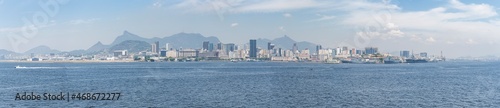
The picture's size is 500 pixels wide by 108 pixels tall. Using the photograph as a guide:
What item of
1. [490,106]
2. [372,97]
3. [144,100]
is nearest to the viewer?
[490,106]

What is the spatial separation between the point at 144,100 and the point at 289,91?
46.0 feet

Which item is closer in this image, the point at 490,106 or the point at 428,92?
the point at 490,106

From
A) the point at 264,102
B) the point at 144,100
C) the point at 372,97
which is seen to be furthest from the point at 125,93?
the point at 372,97

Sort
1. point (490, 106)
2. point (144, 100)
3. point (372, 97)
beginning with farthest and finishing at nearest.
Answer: point (372, 97) < point (144, 100) < point (490, 106)

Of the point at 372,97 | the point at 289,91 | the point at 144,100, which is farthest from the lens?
the point at 289,91

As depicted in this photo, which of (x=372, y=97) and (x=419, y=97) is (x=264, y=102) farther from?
(x=419, y=97)

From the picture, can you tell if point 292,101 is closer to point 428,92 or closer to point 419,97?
point 419,97

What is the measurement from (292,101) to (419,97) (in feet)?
34.1

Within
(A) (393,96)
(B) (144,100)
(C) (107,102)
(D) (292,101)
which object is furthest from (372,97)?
(C) (107,102)

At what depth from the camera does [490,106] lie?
113 ft

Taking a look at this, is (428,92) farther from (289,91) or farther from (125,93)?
(125,93)

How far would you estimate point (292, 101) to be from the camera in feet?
123

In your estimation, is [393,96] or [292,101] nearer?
[292,101]

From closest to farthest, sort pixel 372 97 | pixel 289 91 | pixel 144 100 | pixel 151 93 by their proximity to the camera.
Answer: pixel 144 100 → pixel 372 97 → pixel 151 93 → pixel 289 91
